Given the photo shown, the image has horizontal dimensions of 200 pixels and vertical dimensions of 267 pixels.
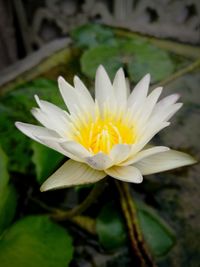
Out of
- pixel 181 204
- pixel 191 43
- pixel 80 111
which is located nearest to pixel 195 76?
pixel 191 43

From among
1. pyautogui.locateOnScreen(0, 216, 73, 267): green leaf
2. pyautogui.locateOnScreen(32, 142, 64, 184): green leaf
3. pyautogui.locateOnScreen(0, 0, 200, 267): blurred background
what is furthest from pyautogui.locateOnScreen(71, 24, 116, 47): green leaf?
pyautogui.locateOnScreen(0, 216, 73, 267): green leaf

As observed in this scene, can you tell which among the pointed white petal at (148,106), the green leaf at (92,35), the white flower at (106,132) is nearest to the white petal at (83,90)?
the white flower at (106,132)

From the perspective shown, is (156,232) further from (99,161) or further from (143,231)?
(99,161)

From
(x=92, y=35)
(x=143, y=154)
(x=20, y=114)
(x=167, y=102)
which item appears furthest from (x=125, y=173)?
(x=92, y=35)

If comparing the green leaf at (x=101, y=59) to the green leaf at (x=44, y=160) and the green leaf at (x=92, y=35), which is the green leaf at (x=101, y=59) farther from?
the green leaf at (x=44, y=160)

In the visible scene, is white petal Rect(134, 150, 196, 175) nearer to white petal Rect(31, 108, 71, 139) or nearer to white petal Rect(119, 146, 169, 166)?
white petal Rect(119, 146, 169, 166)
